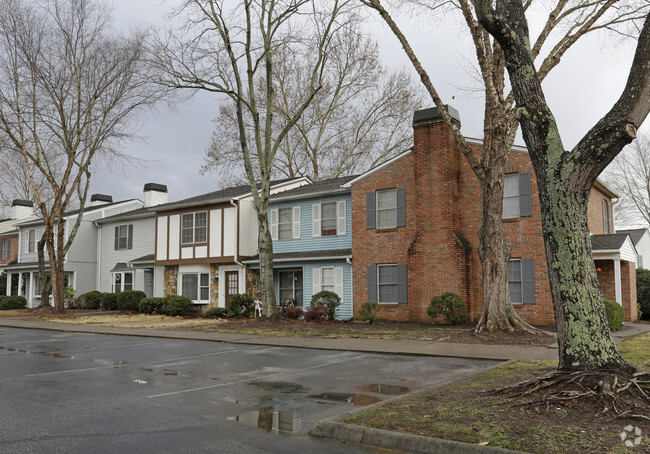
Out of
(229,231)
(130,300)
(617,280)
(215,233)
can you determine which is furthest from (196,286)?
(617,280)

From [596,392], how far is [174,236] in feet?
85.7

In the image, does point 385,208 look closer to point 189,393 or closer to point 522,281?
point 522,281

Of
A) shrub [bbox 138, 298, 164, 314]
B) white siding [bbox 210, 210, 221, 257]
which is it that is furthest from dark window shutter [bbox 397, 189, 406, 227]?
shrub [bbox 138, 298, 164, 314]

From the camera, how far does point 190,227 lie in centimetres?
2962

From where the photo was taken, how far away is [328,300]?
2338 centimetres

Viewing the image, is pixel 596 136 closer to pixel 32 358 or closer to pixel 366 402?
pixel 366 402

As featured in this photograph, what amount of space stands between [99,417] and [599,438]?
563 centimetres

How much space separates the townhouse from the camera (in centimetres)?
2486

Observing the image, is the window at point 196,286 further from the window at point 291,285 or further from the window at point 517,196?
the window at point 517,196

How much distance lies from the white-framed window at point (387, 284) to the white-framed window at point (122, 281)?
17926 millimetres

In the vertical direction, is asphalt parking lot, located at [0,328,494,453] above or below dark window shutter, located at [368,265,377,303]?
below

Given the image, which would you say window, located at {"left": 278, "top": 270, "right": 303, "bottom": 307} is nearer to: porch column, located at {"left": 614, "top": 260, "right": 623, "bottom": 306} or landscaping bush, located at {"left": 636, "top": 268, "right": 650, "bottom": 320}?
porch column, located at {"left": 614, "top": 260, "right": 623, "bottom": 306}

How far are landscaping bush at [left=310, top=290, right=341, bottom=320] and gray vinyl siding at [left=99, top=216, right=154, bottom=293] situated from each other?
42.9ft

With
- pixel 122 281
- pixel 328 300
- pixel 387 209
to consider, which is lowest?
pixel 328 300
